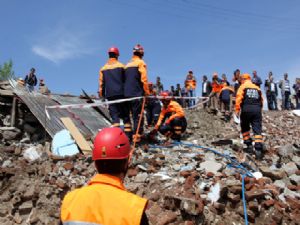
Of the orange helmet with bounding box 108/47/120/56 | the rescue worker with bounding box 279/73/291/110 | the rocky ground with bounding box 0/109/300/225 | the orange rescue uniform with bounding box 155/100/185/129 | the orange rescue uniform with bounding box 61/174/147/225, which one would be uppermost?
the orange helmet with bounding box 108/47/120/56

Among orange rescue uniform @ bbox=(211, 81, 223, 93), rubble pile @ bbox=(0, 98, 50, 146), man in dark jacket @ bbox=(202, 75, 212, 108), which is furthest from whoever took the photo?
man in dark jacket @ bbox=(202, 75, 212, 108)

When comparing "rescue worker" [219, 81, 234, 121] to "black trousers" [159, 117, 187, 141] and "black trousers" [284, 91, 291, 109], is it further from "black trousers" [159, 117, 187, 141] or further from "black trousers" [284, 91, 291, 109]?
"black trousers" [284, 91, 291, 109]

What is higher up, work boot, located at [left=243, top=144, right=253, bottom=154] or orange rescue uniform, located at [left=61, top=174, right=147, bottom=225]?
orange rescue uniform, located at [left=61, top=174, right=147, bottom=225]

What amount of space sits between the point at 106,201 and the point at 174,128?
22.7 ft

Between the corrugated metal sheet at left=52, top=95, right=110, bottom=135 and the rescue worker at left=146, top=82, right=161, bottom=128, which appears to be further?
the rescue worker at left=146, top=82, right=161, bottom=128

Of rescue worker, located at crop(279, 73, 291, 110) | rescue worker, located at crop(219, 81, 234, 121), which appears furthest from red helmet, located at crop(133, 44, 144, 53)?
rescue worker, located at crop(279, 73, 291, 110)

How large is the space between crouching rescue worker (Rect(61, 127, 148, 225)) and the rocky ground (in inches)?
107

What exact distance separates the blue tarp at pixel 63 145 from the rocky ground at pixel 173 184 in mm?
201

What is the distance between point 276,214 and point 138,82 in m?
3.96

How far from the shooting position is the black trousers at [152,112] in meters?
11.9

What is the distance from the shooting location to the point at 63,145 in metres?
7.09

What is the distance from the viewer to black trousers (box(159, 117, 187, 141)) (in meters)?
8.73

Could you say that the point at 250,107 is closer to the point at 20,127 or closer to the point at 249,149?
the point at 249,149

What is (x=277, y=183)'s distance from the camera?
19.4 feet
